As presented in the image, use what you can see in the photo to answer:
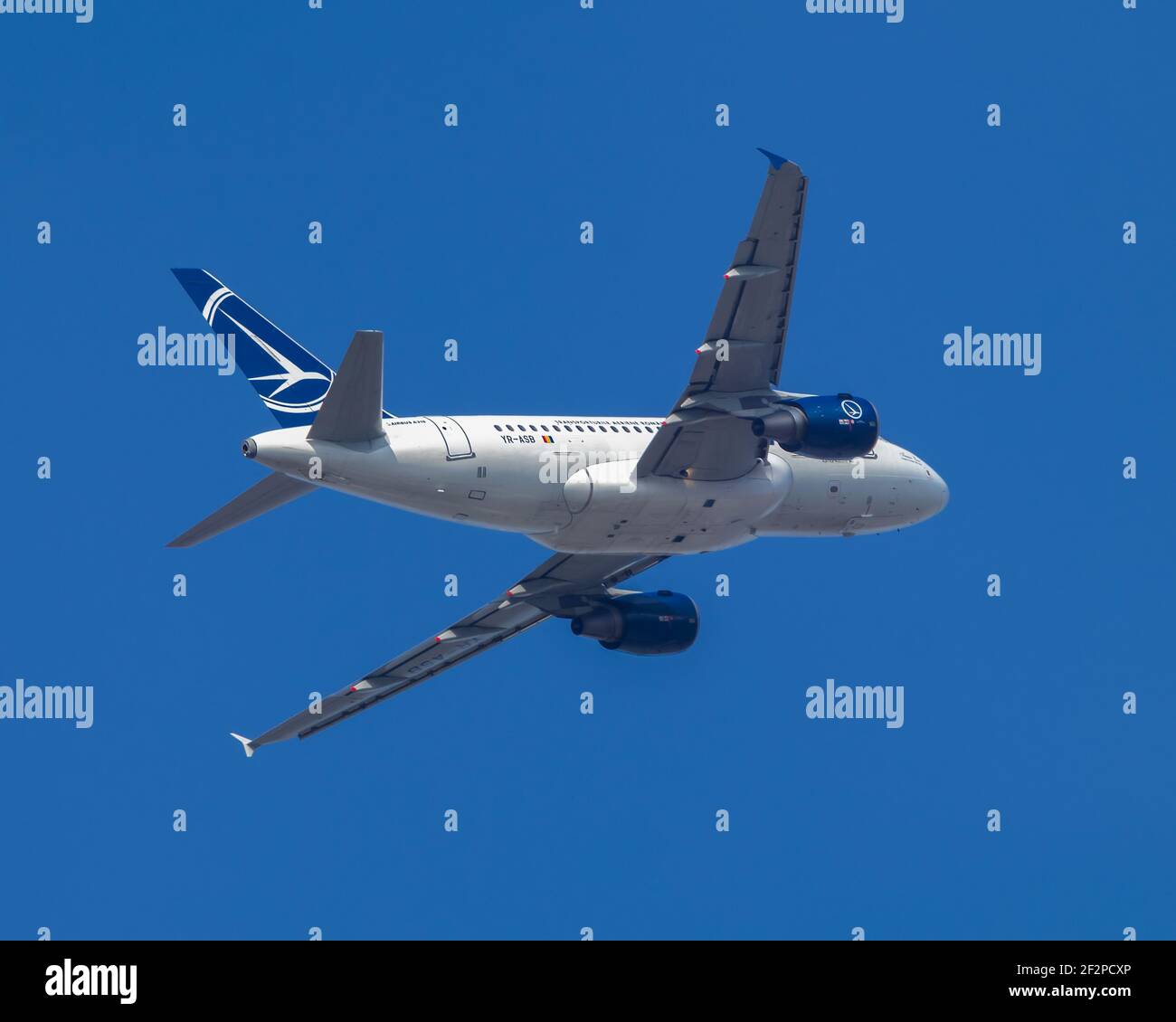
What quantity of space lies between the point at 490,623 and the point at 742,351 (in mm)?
12698

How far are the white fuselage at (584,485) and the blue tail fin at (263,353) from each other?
4363mm

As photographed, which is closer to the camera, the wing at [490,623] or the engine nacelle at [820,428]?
the engine nacelle at [820,428]

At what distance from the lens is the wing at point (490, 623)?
164 feet

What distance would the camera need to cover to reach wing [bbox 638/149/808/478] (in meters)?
39.0

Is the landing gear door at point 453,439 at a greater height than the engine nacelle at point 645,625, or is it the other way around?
the landing gear door at point 453,439

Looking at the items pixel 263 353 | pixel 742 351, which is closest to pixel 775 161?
pixel 742 351

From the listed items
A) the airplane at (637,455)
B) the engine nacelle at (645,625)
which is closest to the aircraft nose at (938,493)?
the airplane at (637,455)

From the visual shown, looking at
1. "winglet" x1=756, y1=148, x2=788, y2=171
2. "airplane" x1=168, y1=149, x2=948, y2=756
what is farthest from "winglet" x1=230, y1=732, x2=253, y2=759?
"winglet" x1=756, y1=148, x2=788, y2=171

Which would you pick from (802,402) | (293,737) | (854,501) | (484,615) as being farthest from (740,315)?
(293,737)

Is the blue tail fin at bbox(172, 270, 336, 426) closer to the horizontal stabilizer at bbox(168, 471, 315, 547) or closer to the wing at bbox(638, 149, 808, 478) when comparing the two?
the horizontal stabilizer at bbox(168, 471, 315, 547)

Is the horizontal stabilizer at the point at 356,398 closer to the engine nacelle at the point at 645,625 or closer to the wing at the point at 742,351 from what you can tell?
the wing at the point at 742,351

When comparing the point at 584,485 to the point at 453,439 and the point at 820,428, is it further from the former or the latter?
the point at 820,428

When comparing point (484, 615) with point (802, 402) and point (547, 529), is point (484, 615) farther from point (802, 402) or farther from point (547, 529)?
point (802, 402)
